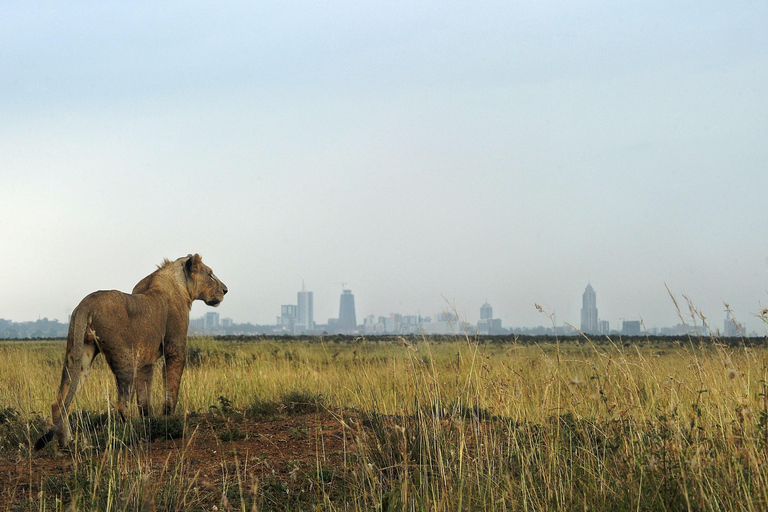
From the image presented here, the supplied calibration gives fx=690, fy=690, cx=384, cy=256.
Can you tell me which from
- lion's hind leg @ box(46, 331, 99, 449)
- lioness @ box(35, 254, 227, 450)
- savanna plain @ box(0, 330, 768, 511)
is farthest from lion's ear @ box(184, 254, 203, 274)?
lion's hind leg @ box(46, 331, 99, 449)

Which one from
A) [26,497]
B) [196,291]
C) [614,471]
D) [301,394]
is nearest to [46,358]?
[196,291]

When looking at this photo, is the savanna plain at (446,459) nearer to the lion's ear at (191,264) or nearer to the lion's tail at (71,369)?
the lion's tail at (71,369)

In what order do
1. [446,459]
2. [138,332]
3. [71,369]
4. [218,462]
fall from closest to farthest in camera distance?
[446,459] < [218,462] < [71,369] < [138,332]

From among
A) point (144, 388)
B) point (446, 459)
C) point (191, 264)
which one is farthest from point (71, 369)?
point (446, 459)

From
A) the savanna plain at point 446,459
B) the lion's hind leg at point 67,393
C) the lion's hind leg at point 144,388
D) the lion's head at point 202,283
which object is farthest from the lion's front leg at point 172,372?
the lion's hind leg at point 67,393

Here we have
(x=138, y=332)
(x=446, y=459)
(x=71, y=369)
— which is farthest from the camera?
(x=138, y=332)

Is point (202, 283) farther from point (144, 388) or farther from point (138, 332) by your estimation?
point (138, 332)

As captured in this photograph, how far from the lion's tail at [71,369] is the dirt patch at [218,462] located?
1.13 feet

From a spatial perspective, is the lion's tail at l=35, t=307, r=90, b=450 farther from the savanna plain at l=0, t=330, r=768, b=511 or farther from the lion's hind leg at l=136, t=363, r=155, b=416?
the lion's hind leg at l=136, t=363, r=155, b=416

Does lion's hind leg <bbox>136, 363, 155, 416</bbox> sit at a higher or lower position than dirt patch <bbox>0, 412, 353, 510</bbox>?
higher

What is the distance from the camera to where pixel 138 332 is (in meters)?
7.73

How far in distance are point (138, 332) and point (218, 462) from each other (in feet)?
8.42

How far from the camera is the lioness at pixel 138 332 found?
6812mm

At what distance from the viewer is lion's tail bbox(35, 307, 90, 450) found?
6586 millimetres
